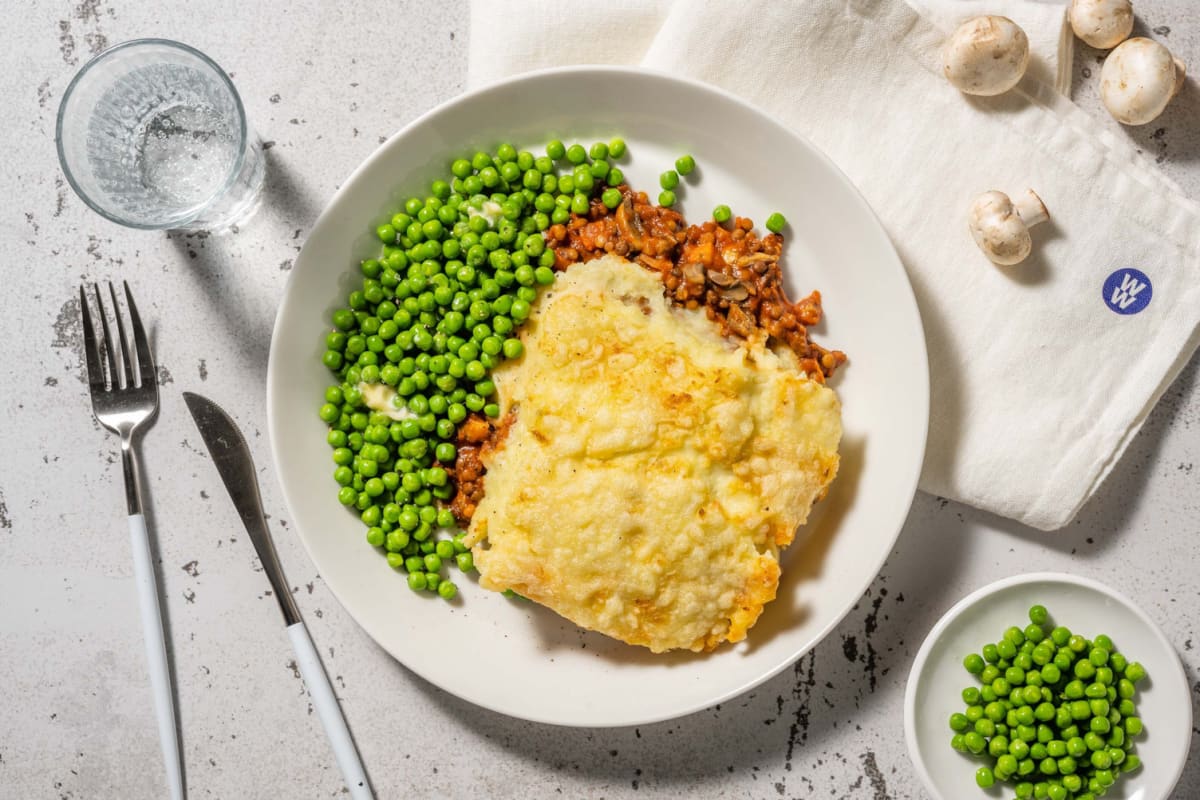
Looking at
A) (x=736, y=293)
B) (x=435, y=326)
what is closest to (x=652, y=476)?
(x=736, y=293)

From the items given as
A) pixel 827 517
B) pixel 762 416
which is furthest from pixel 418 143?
pixel 827 517

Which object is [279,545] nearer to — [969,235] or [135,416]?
[135,416]

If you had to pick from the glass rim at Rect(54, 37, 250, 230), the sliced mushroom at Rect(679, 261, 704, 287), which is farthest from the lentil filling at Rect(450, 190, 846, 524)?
the glass rim at Rect(54, 37, 250, 230)

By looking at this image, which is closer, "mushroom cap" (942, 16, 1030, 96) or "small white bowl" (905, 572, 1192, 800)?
"mushroom cap" (942, 16, 1030, 96)

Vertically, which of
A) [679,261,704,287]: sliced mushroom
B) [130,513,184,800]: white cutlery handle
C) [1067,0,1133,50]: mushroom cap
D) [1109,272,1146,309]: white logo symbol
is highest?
[1067,0,1133,50]: mushroom cap

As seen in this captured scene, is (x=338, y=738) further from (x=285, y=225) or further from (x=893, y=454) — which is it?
(x=893, y=454)

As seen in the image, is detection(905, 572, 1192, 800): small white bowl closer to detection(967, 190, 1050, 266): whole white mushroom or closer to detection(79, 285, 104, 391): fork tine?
detection(967, 190, 1050, 266): whole white mushroom

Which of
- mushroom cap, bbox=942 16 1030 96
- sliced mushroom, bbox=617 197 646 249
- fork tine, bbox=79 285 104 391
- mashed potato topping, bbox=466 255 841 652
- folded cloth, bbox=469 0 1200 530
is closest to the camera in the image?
mashed potato topping, bbox=466 255 841 652
